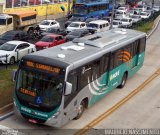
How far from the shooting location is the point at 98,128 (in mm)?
15203

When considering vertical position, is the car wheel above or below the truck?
below

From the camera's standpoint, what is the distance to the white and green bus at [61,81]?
1402cm

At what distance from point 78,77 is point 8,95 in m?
4.10

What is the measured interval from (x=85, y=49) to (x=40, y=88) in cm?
353

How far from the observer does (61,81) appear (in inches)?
549

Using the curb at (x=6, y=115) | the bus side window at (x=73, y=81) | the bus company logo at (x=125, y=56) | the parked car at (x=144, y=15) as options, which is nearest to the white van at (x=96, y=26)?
the parked car at (x=144, y=15)

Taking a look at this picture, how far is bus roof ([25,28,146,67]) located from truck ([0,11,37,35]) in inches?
778

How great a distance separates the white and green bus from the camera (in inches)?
552

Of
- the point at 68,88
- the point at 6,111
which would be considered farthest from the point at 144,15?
the point at 68,88

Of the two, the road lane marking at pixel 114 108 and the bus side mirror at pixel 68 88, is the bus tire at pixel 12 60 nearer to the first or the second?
the road lane marking at pixel 114 108

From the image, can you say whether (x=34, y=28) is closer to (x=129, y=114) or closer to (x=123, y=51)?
(x=123, y=51)

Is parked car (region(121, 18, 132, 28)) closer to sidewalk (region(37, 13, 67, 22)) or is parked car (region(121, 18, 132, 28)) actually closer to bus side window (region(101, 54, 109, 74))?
sidewalk (region(37, 13, 67, 22))

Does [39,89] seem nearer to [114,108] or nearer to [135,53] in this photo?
[114,108]

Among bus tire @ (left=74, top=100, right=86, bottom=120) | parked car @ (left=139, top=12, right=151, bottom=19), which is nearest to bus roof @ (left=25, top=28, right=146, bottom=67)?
bus tire @ (left=74, top=100, right=86, bottom=120)
